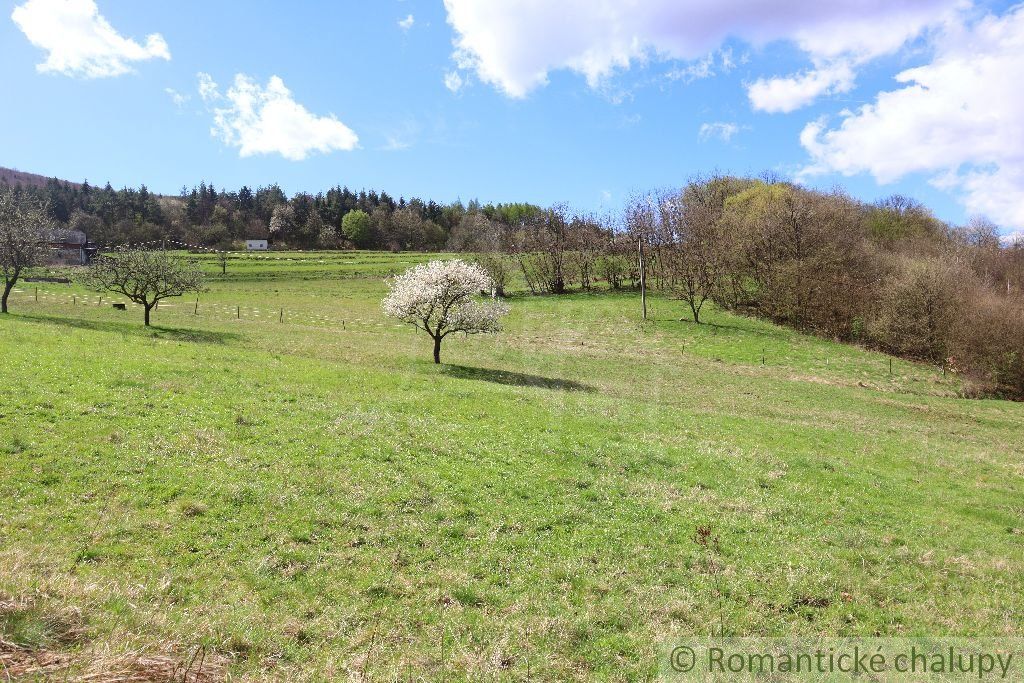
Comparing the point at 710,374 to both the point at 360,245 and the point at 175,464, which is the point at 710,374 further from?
the point at 360,245

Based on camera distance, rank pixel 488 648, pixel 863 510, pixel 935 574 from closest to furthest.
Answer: pixel 488 648 → pixel 935 574 → pixel 863 510

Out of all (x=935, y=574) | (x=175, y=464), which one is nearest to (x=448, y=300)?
(x=175, y=464)

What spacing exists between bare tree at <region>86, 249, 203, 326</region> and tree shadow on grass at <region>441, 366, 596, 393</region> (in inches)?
1029

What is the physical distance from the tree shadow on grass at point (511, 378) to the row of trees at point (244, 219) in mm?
134345

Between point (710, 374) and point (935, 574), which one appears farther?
point (710, 374)

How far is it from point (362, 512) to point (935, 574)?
11768 millimetres

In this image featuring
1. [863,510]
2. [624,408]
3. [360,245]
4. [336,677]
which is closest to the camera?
[336,677]

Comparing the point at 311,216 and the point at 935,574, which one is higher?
the point at 311,216

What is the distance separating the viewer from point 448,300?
34.2 m

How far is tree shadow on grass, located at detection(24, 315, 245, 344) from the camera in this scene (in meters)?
36.5

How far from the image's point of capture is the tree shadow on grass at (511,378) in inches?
1229

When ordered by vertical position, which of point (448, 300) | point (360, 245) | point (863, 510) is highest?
point (360, 245)

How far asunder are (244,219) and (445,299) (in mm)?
175112

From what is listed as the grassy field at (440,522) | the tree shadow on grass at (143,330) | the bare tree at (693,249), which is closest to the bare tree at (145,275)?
the tree shadow on grass at (143,330)
